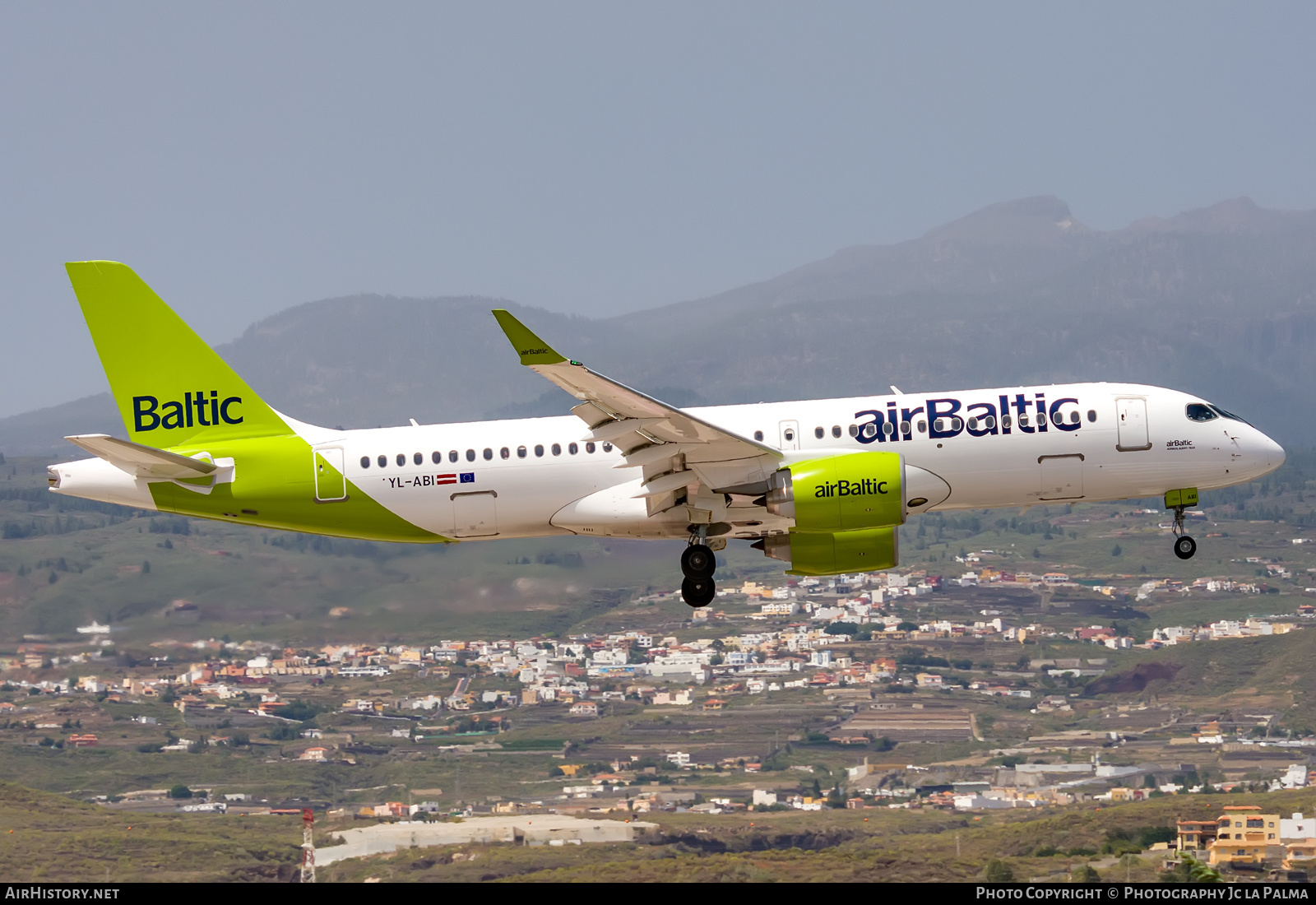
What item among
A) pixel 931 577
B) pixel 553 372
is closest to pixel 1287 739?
pixel 931 577

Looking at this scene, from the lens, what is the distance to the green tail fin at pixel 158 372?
33.9m

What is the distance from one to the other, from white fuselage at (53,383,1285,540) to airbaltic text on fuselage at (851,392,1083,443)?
3 cm

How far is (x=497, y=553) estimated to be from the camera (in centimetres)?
6769

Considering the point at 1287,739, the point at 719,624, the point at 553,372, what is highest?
the point at 553,372

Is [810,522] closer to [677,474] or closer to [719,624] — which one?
[677,474]

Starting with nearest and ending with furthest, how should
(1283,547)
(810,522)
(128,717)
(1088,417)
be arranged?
(810,522) → (1088,417) → (128,717) → (1283,547)

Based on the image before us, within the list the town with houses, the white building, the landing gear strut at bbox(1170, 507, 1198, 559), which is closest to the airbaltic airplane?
the landing gear strut at bbox(1170, 507, 1198, 559)

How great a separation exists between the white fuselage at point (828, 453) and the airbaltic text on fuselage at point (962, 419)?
0.09 feet

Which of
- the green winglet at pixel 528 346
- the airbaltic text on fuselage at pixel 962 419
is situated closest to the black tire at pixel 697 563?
the airbaltic text on fuselage at pixel 962 419

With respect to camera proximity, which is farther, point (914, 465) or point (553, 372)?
point (914, 465)

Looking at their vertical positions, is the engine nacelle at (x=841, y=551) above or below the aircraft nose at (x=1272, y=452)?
below

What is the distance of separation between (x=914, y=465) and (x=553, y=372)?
9.27m

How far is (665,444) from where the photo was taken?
99.2 feet

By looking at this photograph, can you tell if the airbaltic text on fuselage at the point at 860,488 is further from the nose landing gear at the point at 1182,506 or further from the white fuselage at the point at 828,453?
the nose landing gear at the point at 1182,506
